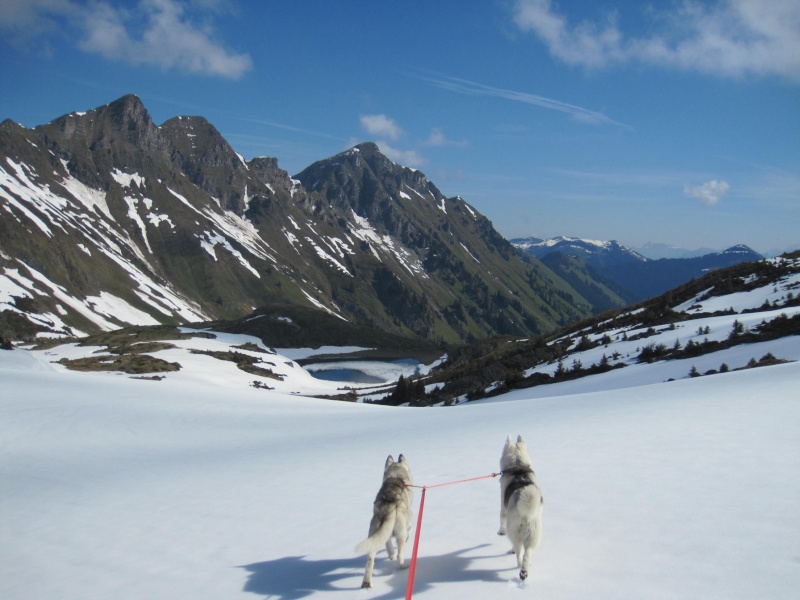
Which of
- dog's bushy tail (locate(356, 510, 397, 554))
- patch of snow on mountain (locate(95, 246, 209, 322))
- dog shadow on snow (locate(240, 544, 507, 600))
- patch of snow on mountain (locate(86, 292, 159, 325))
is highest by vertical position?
patch of snow on mountain (locate(95, 246, 209, 322))

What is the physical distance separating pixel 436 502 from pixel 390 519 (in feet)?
9.05

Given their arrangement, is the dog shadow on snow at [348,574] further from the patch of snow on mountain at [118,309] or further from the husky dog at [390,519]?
the patch of snow on mountain at [118,309]

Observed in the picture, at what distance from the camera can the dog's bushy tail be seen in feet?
19.3

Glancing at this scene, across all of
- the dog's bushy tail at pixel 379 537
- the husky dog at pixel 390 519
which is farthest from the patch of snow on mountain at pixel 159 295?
the dog's bushy tail at pixel 379 537

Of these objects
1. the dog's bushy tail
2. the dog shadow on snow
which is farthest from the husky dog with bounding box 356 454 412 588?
the dog shadow on snow

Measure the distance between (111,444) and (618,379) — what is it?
68.9 feet

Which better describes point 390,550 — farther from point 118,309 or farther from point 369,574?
point 118,309

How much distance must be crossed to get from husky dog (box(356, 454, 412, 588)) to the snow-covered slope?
32cm

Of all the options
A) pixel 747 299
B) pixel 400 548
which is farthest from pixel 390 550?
pixel 747 299

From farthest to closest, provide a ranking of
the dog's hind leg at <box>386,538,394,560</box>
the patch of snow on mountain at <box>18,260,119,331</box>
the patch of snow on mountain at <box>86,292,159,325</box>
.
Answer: the patch of snow on mountain at <box>86,292,159,325</box> < the patch of snow on mountain at <box>18,260,119,331</box> < the dog's hind leg at <box>386,538,394,560</box>

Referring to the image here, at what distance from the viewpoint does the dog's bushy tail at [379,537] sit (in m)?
5.88

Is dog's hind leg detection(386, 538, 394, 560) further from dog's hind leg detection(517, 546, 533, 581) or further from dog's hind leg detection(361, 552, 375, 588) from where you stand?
dog's hind leg detection(517, 546, 533, 581)

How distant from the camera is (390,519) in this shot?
6184mm

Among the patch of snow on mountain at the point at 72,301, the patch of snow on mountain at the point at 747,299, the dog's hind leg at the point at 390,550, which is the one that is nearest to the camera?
the dog's hind leg at the point at 390,550
